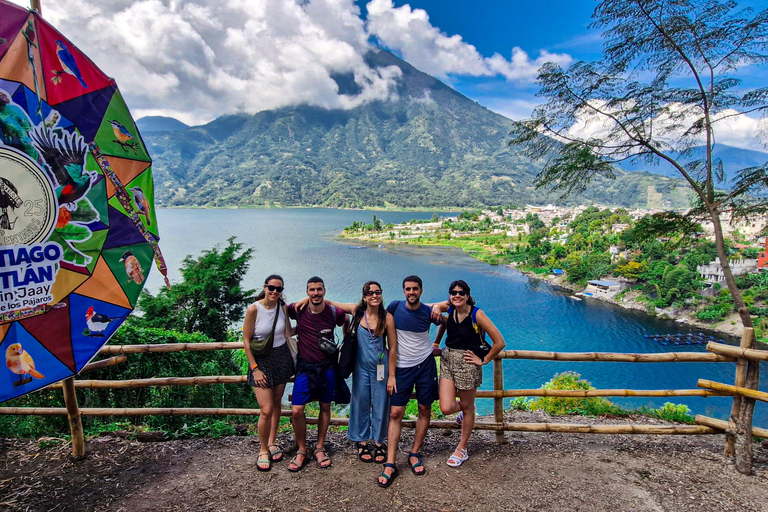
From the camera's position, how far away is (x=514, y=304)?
4134cm

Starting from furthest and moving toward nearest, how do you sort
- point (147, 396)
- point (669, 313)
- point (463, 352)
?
point (669, 313)
point (147, 396)
point (463, 352)

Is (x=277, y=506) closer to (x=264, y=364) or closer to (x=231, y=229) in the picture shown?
(x=264, y=364)

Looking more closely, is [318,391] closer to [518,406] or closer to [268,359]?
[268,359]

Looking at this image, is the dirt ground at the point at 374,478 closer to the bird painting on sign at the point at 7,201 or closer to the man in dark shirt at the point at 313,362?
the man in dark shirt at the point at 313,362

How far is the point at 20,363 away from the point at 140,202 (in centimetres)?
114

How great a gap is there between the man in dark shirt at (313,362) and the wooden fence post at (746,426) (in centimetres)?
323

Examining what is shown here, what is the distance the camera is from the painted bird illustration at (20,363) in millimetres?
2077

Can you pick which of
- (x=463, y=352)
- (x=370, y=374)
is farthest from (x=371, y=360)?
(x=463, y=352)

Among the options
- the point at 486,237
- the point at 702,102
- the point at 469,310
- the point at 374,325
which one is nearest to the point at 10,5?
the point at 374,325

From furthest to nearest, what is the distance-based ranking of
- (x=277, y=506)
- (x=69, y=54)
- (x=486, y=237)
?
(x=486, y=237)
(x=277, y=506)
(x=69, y=54)

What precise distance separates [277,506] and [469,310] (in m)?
1.92

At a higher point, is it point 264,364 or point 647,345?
point 264,364

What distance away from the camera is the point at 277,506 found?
8.87 feet

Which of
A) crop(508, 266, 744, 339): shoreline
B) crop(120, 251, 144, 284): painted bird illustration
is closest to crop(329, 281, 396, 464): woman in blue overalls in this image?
crop(120, 251, 144, 284): painted bird illustration
